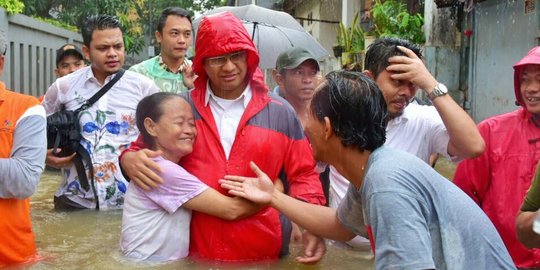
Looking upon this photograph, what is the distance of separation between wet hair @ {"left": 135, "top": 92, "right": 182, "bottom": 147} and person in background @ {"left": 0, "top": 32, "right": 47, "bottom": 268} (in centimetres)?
53

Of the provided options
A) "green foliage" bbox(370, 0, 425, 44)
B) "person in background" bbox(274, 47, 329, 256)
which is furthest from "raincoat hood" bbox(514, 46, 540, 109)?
"green foliage" bbox(370, 0, 425, 44)

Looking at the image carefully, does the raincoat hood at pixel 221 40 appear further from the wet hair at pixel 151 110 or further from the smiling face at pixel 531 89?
the smiling face at pixel 531 89

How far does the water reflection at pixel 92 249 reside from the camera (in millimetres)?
3686

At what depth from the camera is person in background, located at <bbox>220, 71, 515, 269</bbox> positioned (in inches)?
79.7

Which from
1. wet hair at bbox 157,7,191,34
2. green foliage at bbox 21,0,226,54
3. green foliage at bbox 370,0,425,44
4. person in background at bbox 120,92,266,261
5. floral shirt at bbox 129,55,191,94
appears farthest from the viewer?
green foliage at bbox 21,0,226,54

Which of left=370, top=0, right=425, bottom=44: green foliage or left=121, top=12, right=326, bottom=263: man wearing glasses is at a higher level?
left=370, top=0, right=425, bottom=44: green foliage

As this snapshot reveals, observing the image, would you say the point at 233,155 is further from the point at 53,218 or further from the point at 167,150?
the point at 53,218

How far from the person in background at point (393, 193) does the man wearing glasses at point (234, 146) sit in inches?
41.6

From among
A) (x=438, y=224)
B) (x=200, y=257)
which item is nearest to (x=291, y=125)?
(x=200, y=257)

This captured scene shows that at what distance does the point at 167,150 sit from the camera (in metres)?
3.62

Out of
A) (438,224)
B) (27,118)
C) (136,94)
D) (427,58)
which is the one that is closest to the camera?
(438,224)

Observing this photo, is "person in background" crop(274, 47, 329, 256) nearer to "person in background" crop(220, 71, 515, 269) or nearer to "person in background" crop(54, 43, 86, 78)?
"person in background" crop(54, 43, 86, 78)

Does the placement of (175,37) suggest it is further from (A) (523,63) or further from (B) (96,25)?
(A) (523,63)

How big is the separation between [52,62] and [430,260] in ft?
34.1
